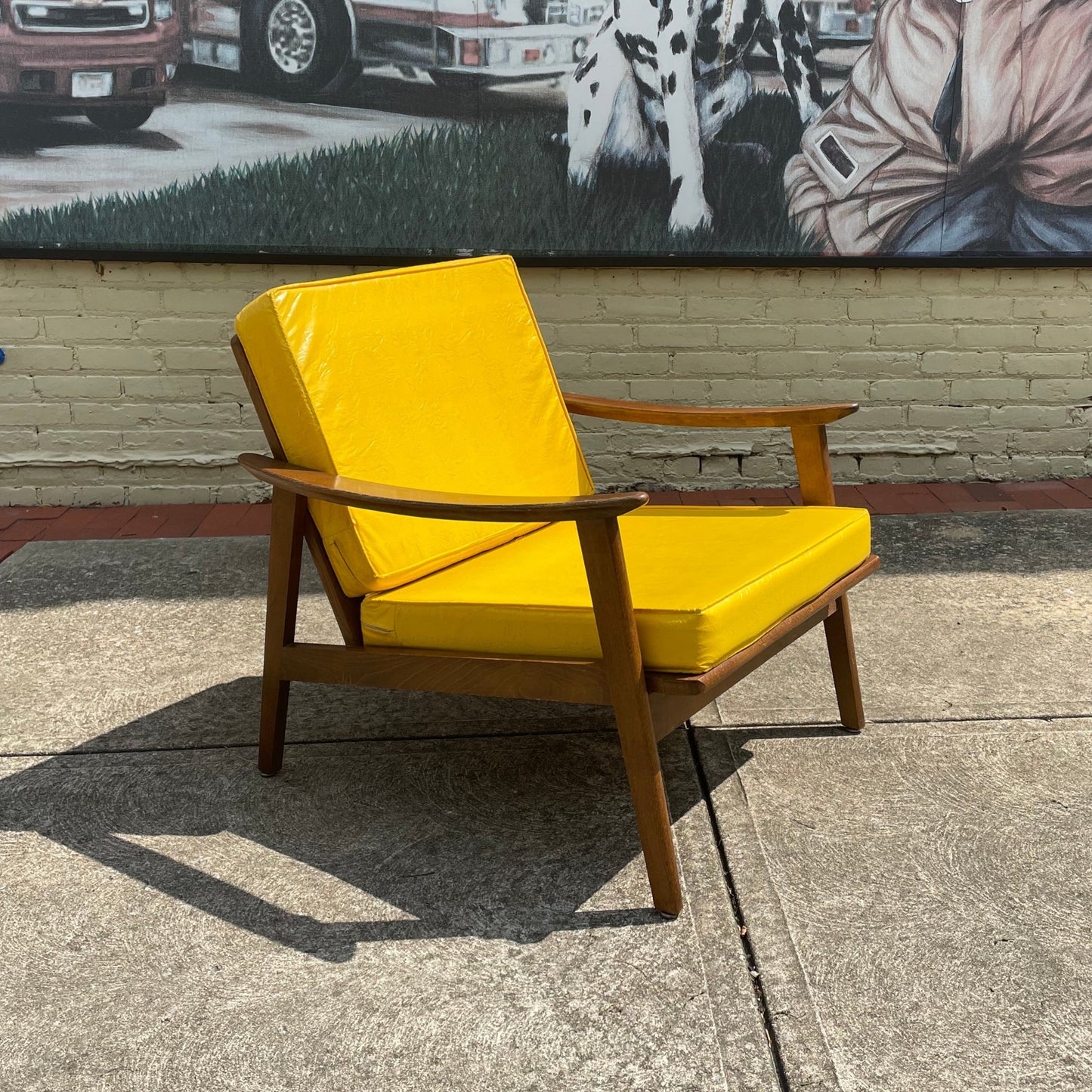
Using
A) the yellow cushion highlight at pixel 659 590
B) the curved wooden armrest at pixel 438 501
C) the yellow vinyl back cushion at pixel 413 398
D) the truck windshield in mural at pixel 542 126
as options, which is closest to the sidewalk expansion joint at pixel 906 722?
the yellow cushion highlight at pixel 659 590

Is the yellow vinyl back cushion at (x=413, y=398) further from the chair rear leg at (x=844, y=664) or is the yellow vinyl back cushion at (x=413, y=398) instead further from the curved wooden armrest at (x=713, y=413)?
the chair rear leg at (x=844, y=664)

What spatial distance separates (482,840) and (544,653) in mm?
388

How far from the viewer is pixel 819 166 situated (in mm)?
A: 4379

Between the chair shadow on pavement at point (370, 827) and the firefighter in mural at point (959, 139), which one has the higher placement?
the firefighter in mural at point (959, 139)

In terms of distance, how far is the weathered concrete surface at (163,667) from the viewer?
268cm

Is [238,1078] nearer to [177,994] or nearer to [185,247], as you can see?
[177,994]

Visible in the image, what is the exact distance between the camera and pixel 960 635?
123 inches

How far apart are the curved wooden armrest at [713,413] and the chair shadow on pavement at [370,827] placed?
660mm

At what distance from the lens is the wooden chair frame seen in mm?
1901

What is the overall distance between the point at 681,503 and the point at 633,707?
2630 mm

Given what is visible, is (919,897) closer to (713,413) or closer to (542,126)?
(713,413)

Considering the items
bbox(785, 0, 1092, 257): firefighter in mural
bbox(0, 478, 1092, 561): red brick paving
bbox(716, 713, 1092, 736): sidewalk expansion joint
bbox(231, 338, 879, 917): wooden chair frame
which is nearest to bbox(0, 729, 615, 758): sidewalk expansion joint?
bbox(231, 338, 879, 917): wooden chair frame

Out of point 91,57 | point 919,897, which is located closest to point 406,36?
point 91,57

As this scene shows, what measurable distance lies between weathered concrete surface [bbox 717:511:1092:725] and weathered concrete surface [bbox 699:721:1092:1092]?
0.43ft
